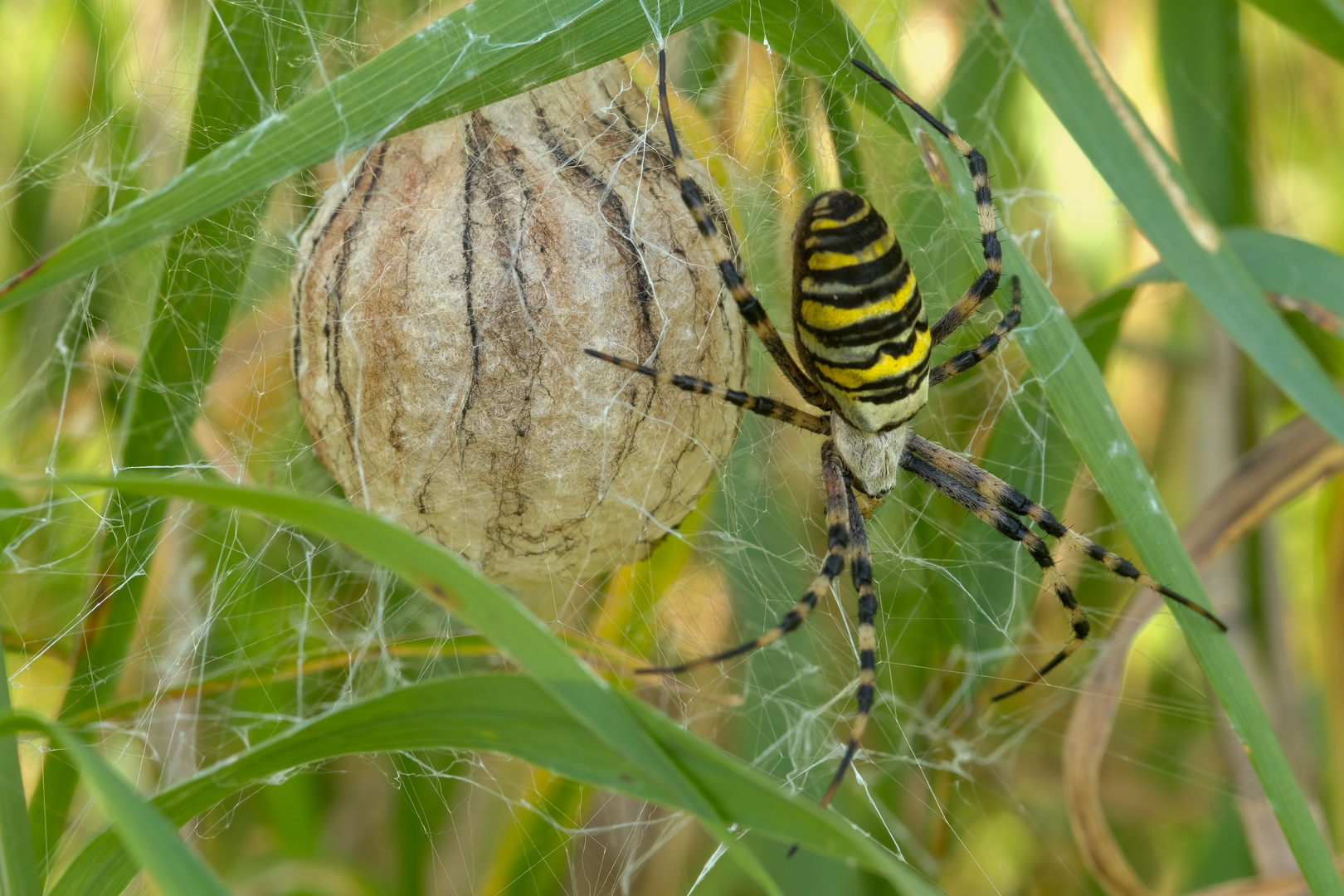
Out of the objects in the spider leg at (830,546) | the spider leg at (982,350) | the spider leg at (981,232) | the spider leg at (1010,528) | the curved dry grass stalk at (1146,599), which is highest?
the spider leg at (981,232)

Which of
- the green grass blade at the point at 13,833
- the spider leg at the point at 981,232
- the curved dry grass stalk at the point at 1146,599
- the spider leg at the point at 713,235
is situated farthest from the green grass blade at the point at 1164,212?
the green grass blade at the point at 13,833

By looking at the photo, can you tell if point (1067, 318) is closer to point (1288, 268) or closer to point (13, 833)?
point (1288, 268)

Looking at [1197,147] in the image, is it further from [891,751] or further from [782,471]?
[891,751]

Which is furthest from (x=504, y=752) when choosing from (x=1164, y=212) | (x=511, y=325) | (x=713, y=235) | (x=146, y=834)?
(x=1164, y=212)

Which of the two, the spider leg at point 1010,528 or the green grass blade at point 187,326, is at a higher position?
the green grass blade at point 187,326

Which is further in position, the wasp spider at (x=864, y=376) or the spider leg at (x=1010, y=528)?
the spider leg at (x=1010, y=528)

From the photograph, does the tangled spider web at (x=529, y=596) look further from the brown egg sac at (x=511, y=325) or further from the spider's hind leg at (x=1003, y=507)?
the brown egg sac at (x=511, y=325)

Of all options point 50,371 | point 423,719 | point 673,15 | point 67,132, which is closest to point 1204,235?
point 673,15
